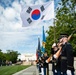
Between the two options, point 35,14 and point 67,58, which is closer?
point 67,58

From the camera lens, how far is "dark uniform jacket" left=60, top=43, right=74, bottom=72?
614 cm

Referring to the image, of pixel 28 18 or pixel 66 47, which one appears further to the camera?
pixel 28 18

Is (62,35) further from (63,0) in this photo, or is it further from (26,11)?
(63,0)

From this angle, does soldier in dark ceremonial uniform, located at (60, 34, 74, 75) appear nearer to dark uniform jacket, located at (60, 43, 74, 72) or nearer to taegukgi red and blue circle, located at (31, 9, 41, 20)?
dark uniform jacket, located at (60, 43, 74, 72)

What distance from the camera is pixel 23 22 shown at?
1136 centimetres

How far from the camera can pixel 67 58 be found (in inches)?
243

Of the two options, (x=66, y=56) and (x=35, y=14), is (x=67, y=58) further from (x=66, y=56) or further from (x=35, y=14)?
(x=35, y=14)

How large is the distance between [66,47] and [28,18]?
544cm

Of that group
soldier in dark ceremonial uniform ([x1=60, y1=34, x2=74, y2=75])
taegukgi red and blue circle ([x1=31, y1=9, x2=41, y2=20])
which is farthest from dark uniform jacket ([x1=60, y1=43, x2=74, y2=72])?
taegukgi red and blue circle ([x1=31, y1=9, x2=41, y2=20])

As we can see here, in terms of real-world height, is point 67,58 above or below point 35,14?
below

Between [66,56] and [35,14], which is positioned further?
[35,14]

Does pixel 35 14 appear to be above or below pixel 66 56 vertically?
above

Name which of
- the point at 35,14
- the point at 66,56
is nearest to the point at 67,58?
the point at 66,56

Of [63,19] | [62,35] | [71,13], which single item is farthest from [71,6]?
[62,35]
